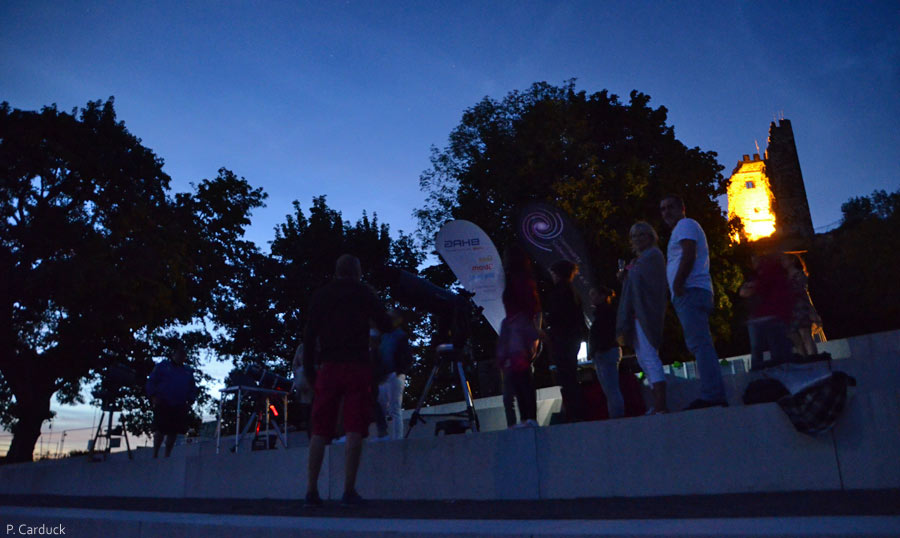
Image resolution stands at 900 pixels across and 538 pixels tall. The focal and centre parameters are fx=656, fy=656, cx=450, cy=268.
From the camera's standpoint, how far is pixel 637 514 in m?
3.23

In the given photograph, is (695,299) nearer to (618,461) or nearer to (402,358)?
(618,461)

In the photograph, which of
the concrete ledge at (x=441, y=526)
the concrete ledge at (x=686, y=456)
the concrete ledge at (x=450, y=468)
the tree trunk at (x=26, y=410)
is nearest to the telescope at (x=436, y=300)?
the concrete ledge at (x=450, y=468)

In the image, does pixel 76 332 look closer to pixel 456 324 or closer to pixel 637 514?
pixel 456 324

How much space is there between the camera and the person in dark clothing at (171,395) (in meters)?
8.77

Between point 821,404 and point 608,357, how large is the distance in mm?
2418

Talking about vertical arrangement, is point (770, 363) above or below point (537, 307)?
below

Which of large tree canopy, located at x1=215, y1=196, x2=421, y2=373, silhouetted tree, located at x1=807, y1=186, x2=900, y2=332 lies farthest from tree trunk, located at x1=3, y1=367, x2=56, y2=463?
silhouetted tree, located at x1=807, y1=186, x2=900, y2=332

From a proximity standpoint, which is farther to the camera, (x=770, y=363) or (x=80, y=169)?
(x=80, y=169)

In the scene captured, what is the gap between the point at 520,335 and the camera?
5297 millimetres

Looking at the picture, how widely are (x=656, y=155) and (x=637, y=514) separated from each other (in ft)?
69.5

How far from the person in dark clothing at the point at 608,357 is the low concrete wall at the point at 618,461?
132cm

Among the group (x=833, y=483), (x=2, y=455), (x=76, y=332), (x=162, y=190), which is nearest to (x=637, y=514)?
(x=833, y=483)

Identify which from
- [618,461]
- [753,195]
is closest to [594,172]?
[618,461]

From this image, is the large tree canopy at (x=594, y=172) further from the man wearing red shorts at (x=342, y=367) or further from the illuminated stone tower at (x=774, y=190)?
the illuminated stone tower at (x=774, y=190)
